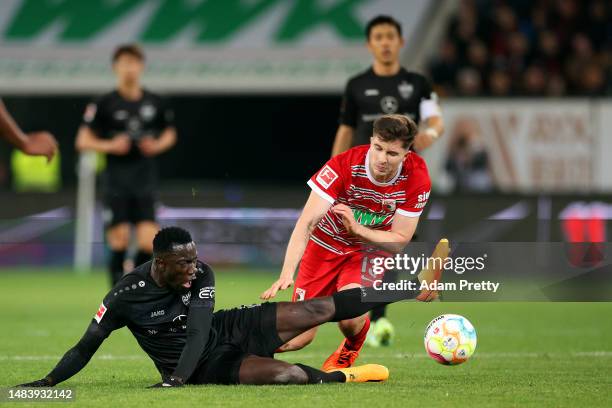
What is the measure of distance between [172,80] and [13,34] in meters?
2.77

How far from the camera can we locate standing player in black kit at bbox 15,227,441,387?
611cm

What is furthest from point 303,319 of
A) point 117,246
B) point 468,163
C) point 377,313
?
point 468,163

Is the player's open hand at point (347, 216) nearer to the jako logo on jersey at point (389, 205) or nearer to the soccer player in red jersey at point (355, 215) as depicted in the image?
the soccer player in red jersey at point (355, 215)

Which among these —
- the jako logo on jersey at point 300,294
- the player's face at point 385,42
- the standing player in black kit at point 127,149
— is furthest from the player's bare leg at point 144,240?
the jako logo on jersey at point 300,294

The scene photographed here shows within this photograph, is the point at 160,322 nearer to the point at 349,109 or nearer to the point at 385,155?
the point at 385,155

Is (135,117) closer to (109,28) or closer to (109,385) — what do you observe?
(109,385)

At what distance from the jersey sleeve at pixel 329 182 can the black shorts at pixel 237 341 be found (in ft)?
2.18

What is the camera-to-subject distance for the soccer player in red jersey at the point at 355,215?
6.35 meters

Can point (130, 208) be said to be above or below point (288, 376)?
above

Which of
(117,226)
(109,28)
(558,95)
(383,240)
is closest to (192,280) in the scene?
(383,240)

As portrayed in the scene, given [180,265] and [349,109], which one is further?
[349,109]

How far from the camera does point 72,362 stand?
235 inches

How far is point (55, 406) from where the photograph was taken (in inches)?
218

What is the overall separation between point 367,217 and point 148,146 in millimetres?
4484
